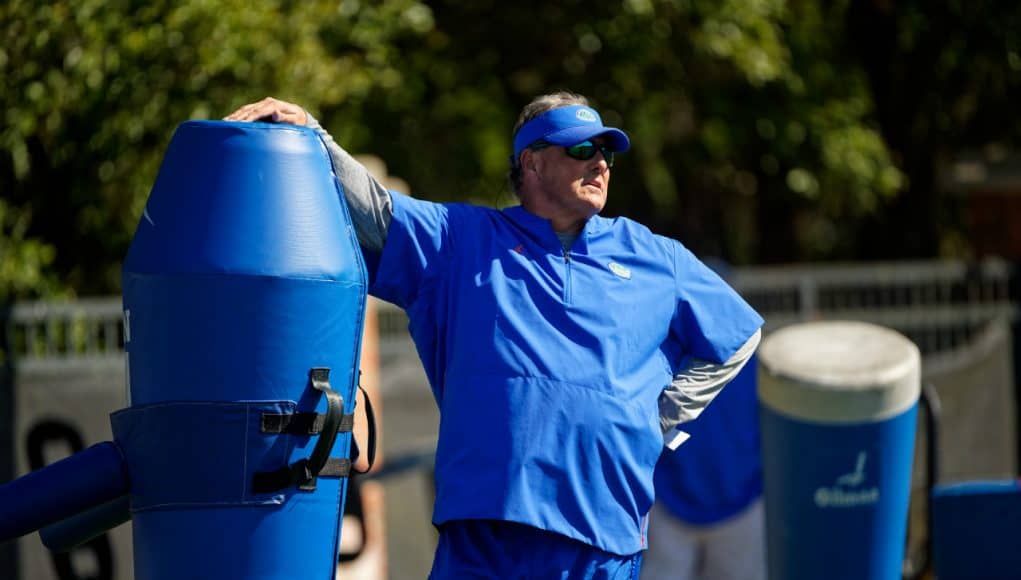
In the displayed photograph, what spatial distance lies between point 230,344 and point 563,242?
2.93 ft

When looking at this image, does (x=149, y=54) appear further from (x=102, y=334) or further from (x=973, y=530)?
(x=973, y=530)

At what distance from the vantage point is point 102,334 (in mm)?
7203

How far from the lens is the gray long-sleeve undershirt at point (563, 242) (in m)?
3.70

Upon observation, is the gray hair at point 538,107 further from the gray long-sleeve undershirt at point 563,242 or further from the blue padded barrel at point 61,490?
the blue padded barrel at point 61,490

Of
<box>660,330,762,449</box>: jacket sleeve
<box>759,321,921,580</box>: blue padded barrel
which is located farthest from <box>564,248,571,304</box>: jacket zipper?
<box>759,321,921,580</box>: blue padded barrel

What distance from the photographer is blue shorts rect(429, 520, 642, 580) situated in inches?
138

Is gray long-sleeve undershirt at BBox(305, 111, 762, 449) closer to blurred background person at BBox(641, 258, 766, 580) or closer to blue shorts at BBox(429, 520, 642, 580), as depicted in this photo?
blue shorts at BBox(429, 520, 642, 580)

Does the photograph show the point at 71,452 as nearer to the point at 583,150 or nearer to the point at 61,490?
the point at 61,490

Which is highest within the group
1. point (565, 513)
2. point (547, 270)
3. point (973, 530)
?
point (547, 270)

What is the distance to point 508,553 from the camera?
Answer: 3.52 m

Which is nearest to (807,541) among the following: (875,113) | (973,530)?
(973,530)

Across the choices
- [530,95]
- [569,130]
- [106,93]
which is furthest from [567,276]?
[530,95]

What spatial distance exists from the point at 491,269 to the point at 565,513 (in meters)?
0.64

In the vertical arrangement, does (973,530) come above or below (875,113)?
below
